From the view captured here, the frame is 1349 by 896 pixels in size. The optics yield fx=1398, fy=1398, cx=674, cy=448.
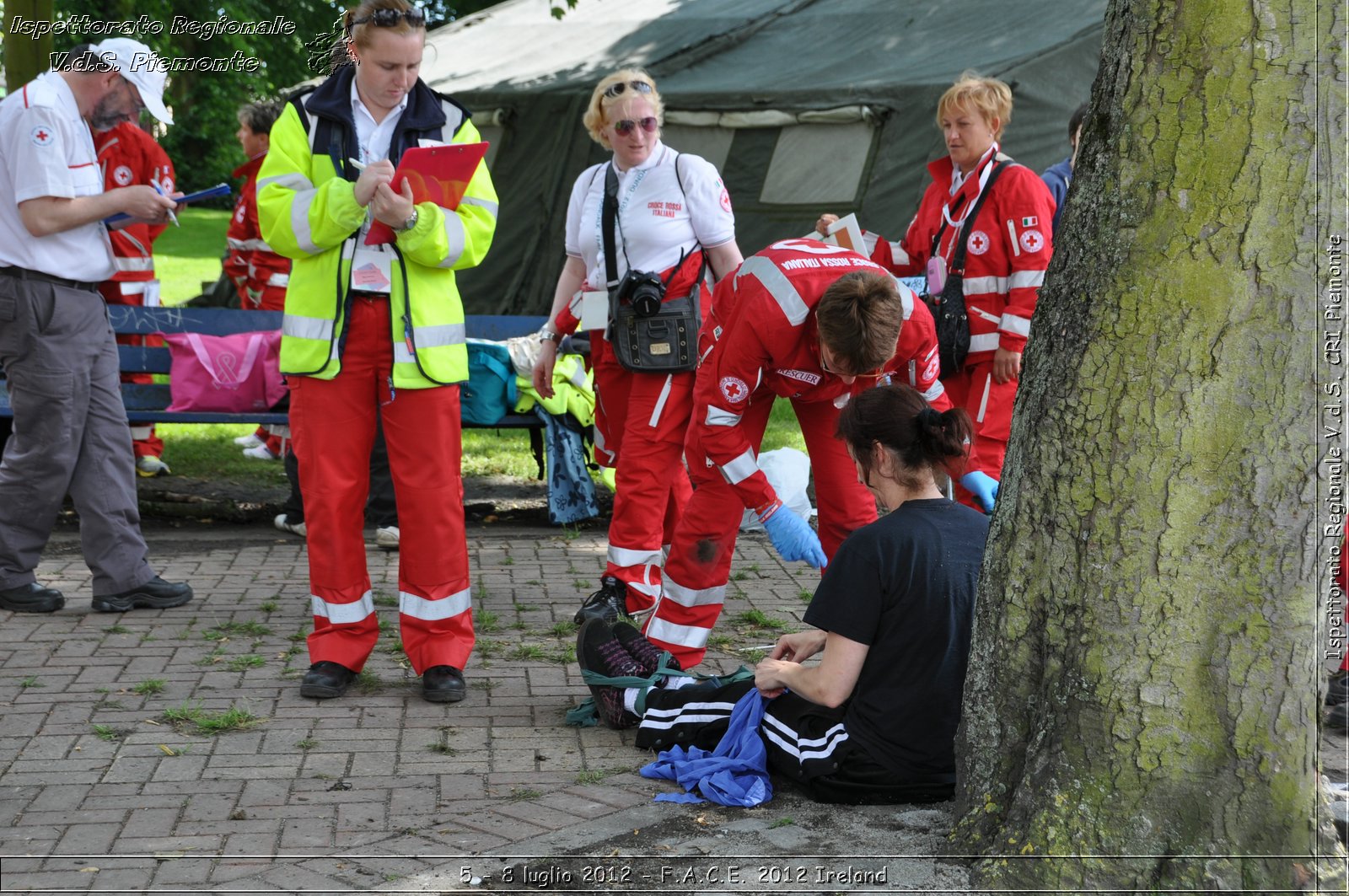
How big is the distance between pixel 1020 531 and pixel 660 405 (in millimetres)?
2362

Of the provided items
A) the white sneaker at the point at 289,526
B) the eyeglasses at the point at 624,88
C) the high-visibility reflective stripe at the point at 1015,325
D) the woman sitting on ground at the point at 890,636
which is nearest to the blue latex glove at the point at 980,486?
the woman sitting on ground at the point at 890,636

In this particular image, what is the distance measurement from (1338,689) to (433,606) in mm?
3042

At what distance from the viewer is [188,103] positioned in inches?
846

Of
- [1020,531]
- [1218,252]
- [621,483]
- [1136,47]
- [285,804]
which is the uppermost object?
Result: [1136,47]

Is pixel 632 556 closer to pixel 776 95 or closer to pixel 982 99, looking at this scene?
pixel 982 99

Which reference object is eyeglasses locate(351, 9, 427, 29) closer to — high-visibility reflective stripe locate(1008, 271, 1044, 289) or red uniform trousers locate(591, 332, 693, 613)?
red uniform trousers locate(591, 332, 693, 613)

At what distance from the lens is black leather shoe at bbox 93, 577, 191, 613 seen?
5.86m

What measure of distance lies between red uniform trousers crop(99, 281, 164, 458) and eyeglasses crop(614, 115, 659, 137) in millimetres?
3957

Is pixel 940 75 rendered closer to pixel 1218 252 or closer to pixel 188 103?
pixel 1218 252

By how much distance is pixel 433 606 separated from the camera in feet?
15.6

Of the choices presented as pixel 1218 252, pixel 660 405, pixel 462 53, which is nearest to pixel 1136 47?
pixel 1218 252

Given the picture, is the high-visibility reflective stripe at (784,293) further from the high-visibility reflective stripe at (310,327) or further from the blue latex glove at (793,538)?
the high-visibility reflective stripe at (310,327)

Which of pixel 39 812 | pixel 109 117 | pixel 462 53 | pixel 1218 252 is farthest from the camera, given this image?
pixel 462 53

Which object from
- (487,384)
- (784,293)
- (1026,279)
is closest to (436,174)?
(784,293)
